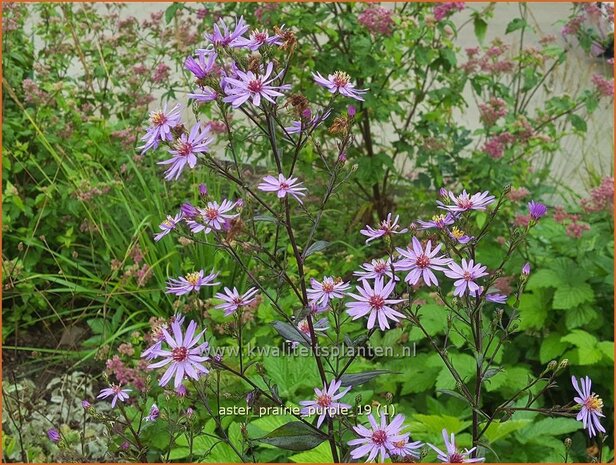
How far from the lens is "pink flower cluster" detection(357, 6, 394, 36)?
109 inches

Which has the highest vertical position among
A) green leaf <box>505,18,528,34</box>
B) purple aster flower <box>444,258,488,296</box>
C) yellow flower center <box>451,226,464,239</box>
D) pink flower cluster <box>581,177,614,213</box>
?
green leaf <box>505,18,528,34</box>

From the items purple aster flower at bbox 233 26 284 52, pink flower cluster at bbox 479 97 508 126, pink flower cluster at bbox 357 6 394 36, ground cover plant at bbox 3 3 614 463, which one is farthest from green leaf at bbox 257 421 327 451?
pink flower cluster at bbox 479 97 508 126

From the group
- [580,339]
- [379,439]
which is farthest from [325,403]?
[580,339]

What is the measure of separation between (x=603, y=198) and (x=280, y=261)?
4.77ft

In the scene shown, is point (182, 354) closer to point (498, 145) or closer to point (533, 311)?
point (533, 311)

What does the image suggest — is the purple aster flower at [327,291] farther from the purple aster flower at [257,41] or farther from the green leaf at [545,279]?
the green leaf at [545,279]

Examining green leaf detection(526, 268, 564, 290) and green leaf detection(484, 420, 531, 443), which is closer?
green leaf detection(484, 420, 531, 443)

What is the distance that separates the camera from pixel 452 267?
4.25 ft

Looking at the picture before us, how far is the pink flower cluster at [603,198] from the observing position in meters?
2.62

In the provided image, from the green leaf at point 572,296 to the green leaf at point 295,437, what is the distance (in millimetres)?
1327

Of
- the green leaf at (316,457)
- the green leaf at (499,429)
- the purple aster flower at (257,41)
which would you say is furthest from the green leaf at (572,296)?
the purple aster flower at (257,41)

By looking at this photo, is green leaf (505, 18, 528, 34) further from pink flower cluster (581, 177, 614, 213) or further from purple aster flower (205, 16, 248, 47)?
purple aster flower (205, 16, 248, 47)

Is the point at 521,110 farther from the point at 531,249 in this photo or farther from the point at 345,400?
the point at 345,400

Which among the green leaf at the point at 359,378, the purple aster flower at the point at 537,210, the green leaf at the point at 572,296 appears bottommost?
the green leaf at the point at 359,378
